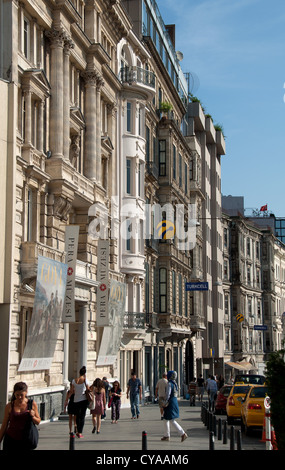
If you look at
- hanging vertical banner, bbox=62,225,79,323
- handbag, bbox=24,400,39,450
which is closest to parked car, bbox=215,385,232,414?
hanging vertical banner, bbox=62,225,79,323

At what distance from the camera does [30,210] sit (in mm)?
27797

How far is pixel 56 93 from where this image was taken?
97.2 feet

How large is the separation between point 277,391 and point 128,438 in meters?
8.35

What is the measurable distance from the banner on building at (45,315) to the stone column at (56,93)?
4712 mm

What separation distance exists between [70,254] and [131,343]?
46.2 feet

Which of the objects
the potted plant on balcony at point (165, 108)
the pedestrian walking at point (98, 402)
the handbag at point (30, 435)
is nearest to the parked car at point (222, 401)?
the pedestrian walking at point (98, 402)

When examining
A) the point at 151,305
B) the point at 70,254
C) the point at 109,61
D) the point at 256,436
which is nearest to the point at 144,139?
the point at 109,61

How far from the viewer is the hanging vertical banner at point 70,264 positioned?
28.5 metres

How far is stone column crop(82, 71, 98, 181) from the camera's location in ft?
112

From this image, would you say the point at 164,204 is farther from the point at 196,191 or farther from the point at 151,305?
the point at 196,191

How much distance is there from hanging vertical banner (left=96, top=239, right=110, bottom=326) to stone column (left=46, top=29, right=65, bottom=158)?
5932 mm

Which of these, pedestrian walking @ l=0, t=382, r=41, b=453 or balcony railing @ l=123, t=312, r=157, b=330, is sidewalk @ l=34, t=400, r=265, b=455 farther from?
balcony railing @ l=123, t=312, r=157, b=330

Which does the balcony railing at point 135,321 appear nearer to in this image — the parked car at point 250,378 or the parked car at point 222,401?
the parked car at point 250,378

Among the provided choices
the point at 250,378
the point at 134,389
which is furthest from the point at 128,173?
the point at 134,389
